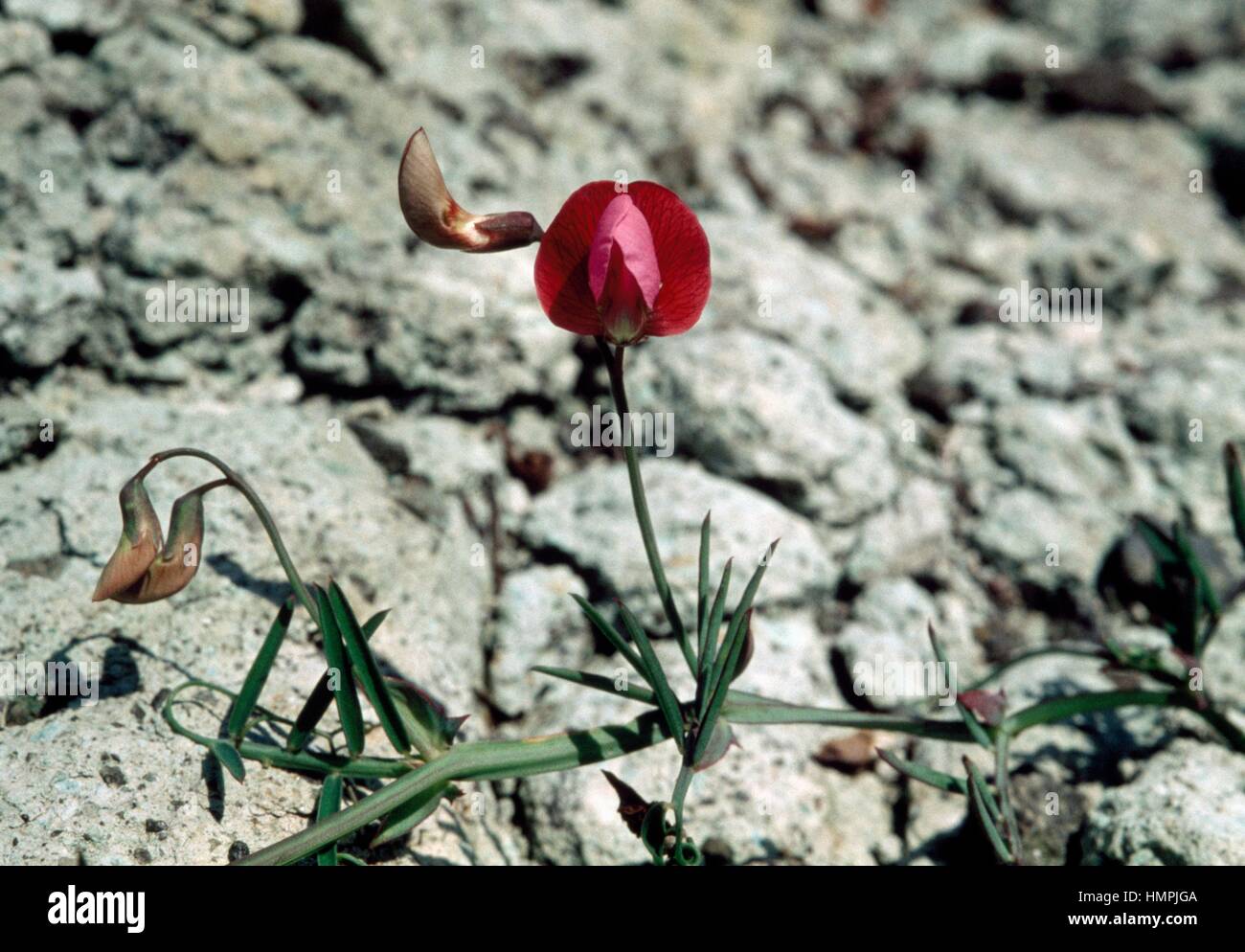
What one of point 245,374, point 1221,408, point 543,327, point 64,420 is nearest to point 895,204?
point 1221,408

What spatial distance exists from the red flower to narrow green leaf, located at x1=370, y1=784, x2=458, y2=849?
0.83 m

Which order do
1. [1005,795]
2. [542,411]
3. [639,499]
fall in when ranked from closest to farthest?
[639,499] → [1005,795] → [542,411]

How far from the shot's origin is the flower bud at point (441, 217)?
1.58m

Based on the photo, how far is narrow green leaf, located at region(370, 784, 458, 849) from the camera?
5.63 feet

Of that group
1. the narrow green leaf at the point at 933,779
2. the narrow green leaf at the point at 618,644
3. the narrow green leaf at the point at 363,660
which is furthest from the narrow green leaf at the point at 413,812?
the narrow green leaf at the point at 933,779

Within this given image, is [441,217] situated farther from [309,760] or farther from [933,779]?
[933,779]

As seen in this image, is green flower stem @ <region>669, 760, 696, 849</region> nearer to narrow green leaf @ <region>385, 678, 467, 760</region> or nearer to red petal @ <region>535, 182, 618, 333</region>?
narrow green leaf @ <region>385, 678, 467, 760</region>

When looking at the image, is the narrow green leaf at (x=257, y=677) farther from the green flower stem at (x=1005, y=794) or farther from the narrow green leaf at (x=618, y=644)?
the green flower stem at (x=1005, y=794)

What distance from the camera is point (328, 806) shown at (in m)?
1.70

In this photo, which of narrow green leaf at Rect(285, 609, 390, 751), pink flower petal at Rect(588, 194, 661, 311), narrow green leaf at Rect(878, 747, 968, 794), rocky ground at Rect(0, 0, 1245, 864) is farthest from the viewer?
rocky ground at Rect(0, 0, 1245, 864)

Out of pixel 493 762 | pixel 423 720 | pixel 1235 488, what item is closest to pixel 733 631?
pixel 493 762

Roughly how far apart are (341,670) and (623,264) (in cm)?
83

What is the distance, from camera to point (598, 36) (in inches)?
147

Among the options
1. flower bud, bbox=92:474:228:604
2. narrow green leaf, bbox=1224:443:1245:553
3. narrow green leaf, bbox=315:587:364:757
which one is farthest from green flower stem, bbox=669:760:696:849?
narrow green leaf, bbox=1224:443:1245:553
